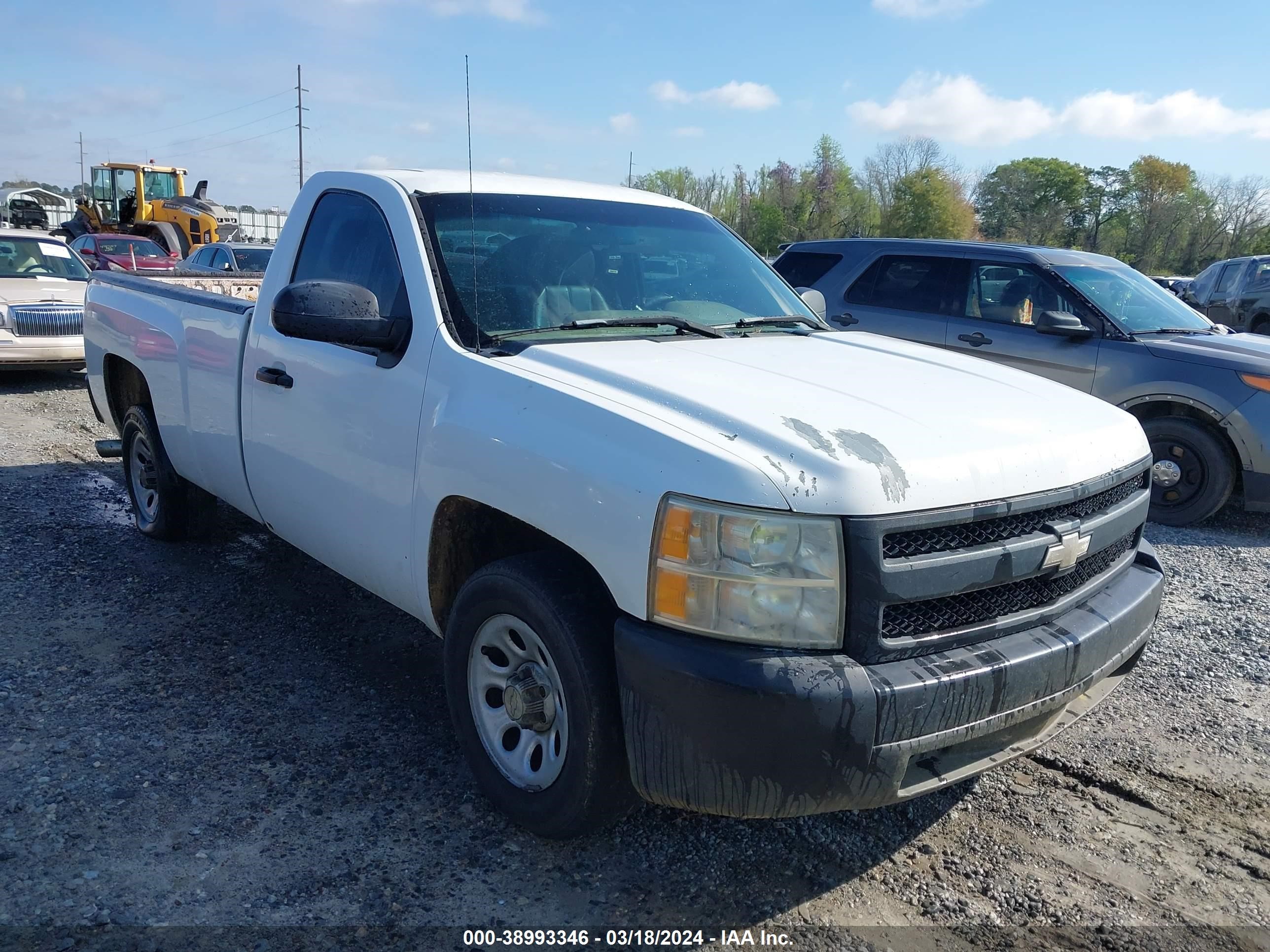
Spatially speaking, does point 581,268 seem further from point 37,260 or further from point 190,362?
point 37,260

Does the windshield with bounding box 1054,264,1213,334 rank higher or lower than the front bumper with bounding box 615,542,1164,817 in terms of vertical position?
higher

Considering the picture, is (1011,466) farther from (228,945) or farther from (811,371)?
(228,945)

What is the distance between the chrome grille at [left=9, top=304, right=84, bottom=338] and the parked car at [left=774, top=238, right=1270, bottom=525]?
779 cm

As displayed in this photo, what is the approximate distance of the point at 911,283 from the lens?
8266 millimetres

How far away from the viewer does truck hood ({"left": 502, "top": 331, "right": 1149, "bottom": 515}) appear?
2328mm

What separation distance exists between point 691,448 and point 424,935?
4.63 feet

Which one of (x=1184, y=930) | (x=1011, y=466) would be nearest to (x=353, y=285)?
(x=1011, y=466)

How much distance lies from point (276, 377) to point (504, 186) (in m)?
1.18

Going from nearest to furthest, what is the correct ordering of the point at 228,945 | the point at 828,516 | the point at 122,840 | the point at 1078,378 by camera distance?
the point at 828,516 < the point at 228,945 < the point at 122,840 < the point at 1078,378

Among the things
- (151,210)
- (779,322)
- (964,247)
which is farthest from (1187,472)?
(151,210)

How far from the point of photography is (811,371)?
10.2 ft

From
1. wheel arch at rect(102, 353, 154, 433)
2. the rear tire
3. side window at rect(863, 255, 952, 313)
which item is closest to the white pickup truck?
the rear tire

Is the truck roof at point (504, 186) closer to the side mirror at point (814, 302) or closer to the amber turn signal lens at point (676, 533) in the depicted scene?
the side mirror at point (814, 302)

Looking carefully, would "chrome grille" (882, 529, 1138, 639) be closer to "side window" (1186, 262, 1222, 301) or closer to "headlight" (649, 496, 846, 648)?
"headlight" (649, 496, 846, 648)
